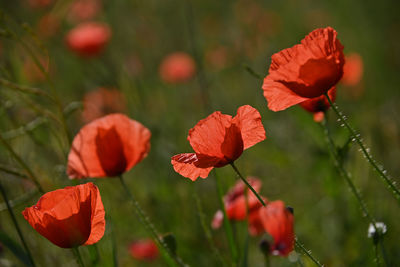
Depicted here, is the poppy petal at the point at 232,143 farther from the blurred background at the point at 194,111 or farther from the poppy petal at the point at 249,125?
the blurred background at the point at 194,111

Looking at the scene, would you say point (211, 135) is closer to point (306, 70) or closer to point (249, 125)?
point (249, 125)

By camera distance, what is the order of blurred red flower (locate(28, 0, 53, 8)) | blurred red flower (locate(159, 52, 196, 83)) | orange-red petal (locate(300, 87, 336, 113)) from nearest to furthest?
orange-red petal (locate(300, 87, 336, 113)), blurred red flower (locate(159, 52, 196, 83)), blurred red flower (locate(28, 0, 53, 8))

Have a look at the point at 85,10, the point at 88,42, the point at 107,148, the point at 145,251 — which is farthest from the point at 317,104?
the point at 85,10

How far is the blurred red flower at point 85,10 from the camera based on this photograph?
4497mm

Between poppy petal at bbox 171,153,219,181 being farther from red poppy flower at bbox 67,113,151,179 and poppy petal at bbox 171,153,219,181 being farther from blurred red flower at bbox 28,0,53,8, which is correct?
blurred red flower at bbox 28,0,53,8

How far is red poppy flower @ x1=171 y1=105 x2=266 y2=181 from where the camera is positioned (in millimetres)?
828

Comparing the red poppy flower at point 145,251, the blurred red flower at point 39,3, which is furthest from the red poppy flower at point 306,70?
the blurred red flower at point 39,3

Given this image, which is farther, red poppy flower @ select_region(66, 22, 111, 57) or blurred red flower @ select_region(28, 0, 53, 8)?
blurred red flower @ select_region(28, 0, 53, 8)

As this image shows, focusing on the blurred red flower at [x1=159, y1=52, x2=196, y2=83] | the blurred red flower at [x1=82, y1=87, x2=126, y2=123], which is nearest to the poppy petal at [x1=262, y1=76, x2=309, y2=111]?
the blurred red flower at [x1=82, y1=87, x2=126, y2=123]

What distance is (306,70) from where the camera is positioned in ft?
2.65

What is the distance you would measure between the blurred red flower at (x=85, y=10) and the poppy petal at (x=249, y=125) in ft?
12.7

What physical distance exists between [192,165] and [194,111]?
9.84ft

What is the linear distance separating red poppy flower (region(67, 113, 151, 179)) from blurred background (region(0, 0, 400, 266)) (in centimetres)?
9

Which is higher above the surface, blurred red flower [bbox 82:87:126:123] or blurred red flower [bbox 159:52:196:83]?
blurred red flower [bbox 82:87:126:123]
